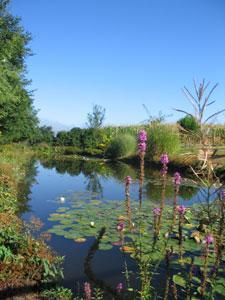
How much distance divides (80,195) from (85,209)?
10.8 ft

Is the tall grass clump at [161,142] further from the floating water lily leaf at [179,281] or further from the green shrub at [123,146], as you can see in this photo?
the floating water lily leaf at [179,281]

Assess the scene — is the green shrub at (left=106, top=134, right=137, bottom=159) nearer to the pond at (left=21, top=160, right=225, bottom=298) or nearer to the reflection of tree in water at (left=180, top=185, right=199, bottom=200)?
the pond at (left=21, top=160, right=225, bottom=298)

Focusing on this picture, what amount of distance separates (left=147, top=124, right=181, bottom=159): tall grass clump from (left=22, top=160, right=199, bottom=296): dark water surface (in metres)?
3.94

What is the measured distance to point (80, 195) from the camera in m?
16.2

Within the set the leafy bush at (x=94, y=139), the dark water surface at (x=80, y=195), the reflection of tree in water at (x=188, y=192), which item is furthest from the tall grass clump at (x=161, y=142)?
the leafy bush at (x=94, y=139)

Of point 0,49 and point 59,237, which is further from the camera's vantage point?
point 0,49

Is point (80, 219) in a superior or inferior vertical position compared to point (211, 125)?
inferior

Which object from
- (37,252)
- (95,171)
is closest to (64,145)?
(95,171)

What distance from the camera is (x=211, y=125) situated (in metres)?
2.59

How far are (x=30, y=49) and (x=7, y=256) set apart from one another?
19.1 m

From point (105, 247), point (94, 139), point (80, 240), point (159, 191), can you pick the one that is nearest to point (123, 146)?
point (94, 139)

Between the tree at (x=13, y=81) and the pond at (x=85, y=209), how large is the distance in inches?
141

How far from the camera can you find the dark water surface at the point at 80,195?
24.7 ft

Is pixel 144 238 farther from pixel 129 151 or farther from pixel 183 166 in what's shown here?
pixel 129 151
